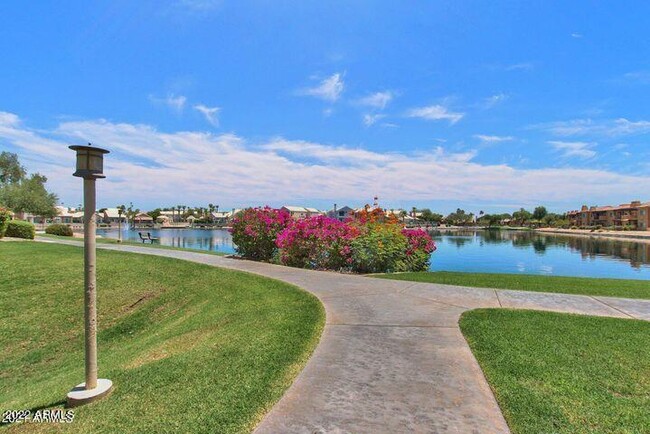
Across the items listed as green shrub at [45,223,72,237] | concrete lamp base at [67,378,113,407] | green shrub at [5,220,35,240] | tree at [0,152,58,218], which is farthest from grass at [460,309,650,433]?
tree at [0,152,58,218]

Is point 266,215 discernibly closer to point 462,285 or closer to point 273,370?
point 462,285

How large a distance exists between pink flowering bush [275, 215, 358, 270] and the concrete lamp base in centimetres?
883

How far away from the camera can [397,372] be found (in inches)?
140

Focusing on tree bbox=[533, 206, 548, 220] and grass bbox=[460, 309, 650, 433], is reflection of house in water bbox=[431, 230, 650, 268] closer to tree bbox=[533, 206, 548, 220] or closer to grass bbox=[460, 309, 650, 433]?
grass bbox=[460, 309, 650, 433]

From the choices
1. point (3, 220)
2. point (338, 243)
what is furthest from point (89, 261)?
point (3, 220)

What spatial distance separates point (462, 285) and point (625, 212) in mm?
103955

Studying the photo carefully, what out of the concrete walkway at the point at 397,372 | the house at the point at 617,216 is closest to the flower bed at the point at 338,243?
the concrete walkway at the point at 397,372

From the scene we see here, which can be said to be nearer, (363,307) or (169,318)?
(363,307)

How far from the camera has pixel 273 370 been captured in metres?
3.63

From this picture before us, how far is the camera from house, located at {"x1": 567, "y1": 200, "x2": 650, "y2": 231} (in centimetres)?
8131

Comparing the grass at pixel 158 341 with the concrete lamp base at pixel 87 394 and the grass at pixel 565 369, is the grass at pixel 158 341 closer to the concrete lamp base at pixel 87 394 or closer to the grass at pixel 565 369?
the concrete lamp base at pixel 87 394

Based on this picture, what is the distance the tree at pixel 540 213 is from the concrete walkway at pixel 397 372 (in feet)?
414

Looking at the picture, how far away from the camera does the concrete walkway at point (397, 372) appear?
2721 mm

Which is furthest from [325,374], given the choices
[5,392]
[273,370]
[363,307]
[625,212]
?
[625,212]
